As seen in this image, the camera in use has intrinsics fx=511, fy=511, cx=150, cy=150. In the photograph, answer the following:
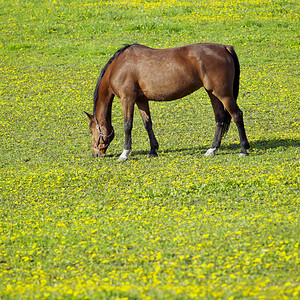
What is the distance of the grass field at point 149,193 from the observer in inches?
247

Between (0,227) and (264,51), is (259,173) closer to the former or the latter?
(0,227)

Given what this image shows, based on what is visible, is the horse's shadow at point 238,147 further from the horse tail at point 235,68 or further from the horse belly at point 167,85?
the horse belly at point 167,85

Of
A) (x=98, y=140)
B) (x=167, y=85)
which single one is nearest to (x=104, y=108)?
(x=98, y=140)

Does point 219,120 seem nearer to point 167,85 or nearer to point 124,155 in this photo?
point 167,85

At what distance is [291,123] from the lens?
15.5 meters

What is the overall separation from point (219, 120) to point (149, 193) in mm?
3696

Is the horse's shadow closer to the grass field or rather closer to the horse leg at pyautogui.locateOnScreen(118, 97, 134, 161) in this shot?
the grass field

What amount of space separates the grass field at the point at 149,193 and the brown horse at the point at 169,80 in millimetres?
881

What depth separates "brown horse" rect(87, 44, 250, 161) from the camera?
39.0 ft

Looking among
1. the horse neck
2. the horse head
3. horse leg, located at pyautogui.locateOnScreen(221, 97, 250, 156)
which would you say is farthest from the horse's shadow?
the horse neck

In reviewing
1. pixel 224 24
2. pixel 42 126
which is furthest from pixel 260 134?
pixel 224 24

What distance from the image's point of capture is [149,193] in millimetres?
9734

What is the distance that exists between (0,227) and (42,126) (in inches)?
331

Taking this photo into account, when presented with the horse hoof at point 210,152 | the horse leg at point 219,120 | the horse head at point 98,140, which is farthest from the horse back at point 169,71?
the horse hoof at point 210,152
